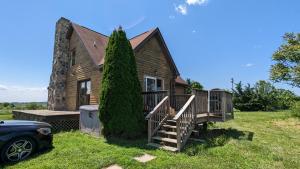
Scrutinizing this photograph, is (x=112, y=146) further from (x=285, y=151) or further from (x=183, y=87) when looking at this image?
(x=183, y=87)

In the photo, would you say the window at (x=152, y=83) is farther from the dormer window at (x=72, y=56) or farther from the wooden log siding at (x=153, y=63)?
the dormer window at (x=72, y=56)

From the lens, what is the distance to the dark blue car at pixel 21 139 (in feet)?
17.3

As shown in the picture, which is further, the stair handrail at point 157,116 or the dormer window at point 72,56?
the dormer window at point 72,56

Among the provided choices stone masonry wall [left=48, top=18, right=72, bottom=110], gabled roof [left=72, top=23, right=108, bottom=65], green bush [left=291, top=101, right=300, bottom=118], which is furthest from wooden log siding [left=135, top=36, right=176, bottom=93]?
green bush [left=291, top=101, right=300, bottom=118]

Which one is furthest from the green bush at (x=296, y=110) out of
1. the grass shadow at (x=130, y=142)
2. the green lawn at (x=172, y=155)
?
the grass shadow at (x=130, y=142)

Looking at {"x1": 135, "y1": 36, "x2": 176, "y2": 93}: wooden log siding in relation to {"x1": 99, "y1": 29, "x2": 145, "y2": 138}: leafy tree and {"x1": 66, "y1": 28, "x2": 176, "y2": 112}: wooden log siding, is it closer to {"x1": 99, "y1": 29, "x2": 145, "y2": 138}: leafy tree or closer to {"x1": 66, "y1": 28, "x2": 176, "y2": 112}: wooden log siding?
{"x1": 66, "y1": 28, "x2": 176, "y2": 112}: wooden log siding

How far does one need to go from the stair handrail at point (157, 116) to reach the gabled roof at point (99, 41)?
446cm

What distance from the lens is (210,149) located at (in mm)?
6574

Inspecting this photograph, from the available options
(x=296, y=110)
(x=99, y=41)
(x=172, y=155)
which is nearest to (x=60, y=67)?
(x=99, y=41)

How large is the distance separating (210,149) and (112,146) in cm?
344

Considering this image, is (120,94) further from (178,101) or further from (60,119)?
(60,119)

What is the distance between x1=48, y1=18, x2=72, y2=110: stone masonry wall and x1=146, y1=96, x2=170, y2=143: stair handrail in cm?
901

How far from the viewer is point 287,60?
20391 millimetres

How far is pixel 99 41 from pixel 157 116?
8.68 metres
